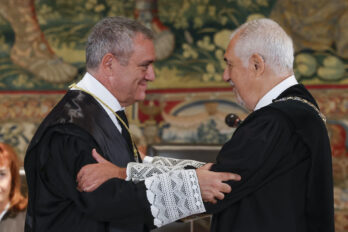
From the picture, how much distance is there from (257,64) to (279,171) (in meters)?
0.51

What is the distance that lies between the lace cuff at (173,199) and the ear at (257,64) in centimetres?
59

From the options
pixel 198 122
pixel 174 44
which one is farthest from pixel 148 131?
pixel 174 44

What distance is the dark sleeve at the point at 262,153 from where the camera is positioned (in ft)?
7.81

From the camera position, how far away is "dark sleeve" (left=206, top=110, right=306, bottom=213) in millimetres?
2381

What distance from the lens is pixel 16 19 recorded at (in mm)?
7535

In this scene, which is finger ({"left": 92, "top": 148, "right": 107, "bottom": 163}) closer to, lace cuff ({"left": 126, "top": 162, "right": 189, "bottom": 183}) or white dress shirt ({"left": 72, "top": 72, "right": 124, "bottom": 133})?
lace cuff ({"left": 126, "top": 162, "right": 189, "bottom": 183})

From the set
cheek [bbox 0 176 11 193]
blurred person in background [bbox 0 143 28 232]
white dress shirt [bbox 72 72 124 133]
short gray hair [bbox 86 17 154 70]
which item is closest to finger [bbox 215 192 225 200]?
white dress shirt [bbox 72 72 124 133]

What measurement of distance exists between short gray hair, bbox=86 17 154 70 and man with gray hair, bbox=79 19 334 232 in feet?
2.15

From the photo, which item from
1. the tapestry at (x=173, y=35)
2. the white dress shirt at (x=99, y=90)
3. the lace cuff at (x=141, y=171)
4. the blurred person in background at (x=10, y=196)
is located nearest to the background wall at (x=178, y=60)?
the tapestry at (x=173, y=35)

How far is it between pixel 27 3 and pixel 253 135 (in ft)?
19.2

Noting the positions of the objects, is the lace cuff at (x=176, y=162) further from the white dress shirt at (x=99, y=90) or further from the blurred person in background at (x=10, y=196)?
the blurred person in background at (x=10, y=196)

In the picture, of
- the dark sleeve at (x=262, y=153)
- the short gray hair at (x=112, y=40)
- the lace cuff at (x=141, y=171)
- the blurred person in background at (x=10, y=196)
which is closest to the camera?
the dark sleeve at (x=262, y=153)

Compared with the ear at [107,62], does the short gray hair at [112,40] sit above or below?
above

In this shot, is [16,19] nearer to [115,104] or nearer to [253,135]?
[115,104]
